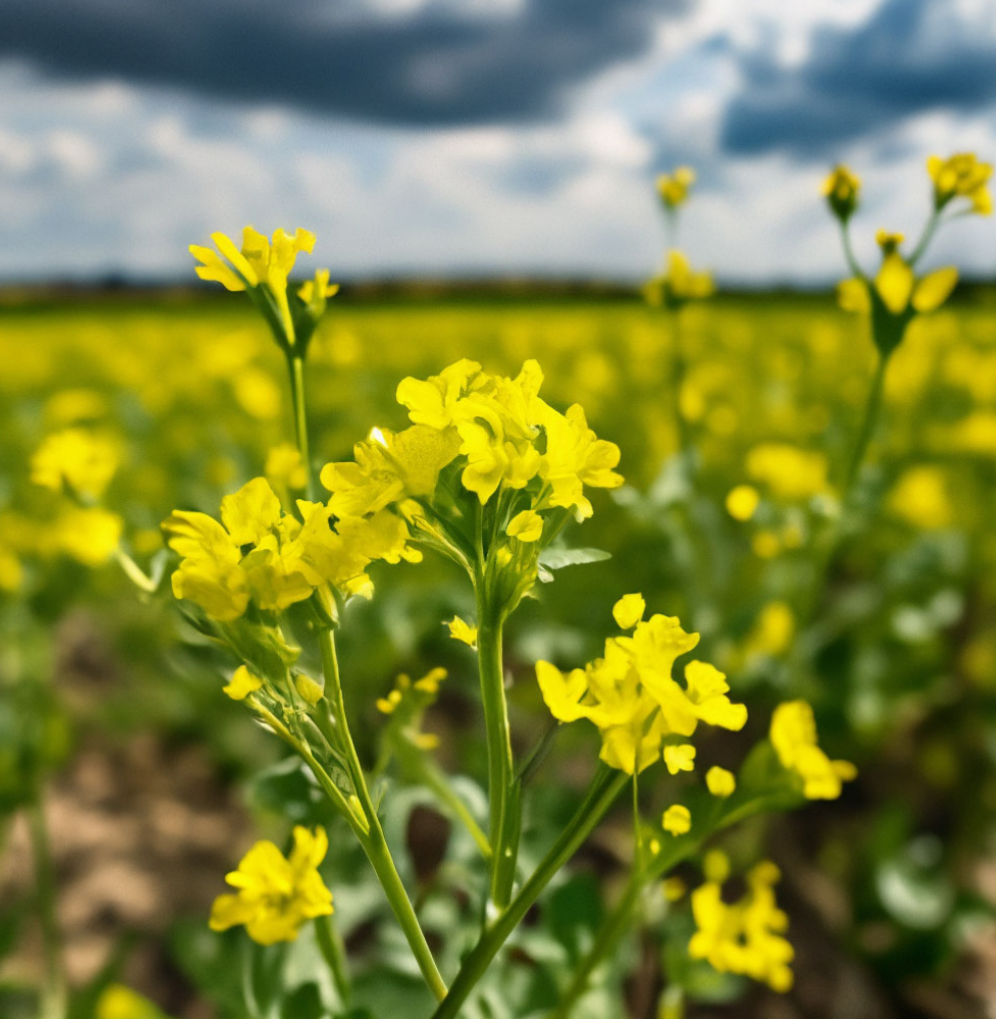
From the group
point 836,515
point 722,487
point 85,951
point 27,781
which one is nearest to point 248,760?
point 85,951

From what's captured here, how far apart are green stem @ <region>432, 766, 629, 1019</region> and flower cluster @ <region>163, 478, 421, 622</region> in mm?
172

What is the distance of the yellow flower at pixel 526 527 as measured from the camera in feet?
1.61

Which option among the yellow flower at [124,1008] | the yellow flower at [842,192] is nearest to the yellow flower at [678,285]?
the yellow flower at [842,192]

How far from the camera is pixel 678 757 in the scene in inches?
20.1

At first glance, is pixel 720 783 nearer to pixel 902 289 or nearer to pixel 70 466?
pixel 902 289

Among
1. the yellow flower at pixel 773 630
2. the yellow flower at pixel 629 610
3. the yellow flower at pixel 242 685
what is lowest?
the yellow flower at pixel 773 630

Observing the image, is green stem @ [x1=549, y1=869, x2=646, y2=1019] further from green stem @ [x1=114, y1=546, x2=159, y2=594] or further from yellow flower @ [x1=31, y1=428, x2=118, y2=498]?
yellow flower @ [x1=31, y1=428, x2=118, y2=498]

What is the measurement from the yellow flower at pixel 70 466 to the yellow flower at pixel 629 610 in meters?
0.61

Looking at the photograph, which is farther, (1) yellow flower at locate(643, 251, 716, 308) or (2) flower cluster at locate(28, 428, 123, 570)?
(1) yellow flower at locate(643, 251, 716, 308)

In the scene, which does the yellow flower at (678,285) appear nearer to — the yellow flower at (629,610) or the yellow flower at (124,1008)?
the yellow flower at (629,610)

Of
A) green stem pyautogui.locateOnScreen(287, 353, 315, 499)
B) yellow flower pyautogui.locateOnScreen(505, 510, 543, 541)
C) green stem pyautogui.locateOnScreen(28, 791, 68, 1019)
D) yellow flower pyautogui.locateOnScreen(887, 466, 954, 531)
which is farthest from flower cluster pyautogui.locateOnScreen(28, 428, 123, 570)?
yellow flower pyautogui.locateOnScreen(887, 466, 954, 531)

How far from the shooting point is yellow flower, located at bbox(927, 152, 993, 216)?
901mm

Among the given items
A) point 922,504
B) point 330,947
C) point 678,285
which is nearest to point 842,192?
point 678,285

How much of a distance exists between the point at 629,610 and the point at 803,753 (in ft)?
0.73
